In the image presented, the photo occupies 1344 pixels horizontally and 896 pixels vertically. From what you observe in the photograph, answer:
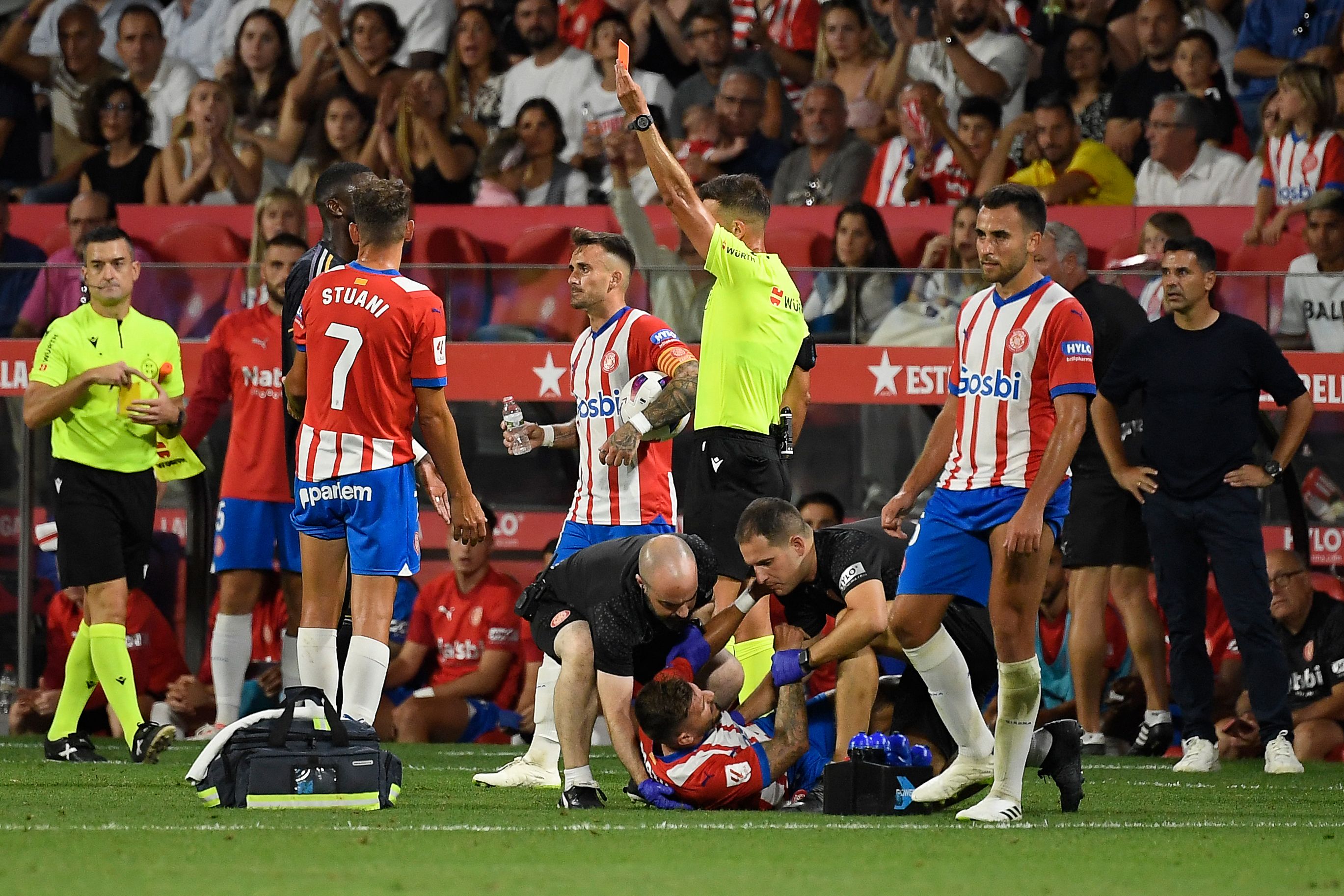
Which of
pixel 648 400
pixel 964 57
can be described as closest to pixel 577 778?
pixel 648 400

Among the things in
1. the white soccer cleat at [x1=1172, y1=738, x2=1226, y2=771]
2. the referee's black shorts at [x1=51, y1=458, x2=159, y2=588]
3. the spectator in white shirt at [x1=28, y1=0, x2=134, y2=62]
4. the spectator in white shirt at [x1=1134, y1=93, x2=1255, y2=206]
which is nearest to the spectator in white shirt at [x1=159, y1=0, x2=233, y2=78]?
the spectator in white shirt at [x1=28, y1=0, x2=134, y2=62]

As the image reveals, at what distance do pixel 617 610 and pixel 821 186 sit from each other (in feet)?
21.2

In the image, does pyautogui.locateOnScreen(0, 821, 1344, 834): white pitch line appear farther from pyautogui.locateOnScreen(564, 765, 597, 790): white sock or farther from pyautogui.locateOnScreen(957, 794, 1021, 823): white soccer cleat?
pyautogui.locateOnScreen(564, 765, 597, 790): white sock

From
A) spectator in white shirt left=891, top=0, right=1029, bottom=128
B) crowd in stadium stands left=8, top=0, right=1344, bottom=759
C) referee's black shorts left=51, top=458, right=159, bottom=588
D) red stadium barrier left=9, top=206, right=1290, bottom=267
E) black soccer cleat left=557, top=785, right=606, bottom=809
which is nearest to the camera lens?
black soccer cleat left=557, top=785, right=606, bottom=809

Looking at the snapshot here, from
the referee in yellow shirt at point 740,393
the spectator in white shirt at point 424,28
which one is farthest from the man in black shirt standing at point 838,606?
the spectator in white shirt at point 424,28

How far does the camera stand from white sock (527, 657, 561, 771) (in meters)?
6.88

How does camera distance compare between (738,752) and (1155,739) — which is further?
(1155,739)

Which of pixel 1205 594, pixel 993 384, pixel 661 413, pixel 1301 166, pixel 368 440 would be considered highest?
pixel 1301 166

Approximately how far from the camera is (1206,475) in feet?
26.9

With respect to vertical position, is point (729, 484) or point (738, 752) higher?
point (729, 484)

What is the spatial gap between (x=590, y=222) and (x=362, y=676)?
5432mm

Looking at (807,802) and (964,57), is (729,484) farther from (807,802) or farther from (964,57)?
(964,57)

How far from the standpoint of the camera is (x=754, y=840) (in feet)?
16.1

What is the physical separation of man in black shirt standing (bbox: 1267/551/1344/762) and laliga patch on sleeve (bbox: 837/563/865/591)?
3.56 meters
